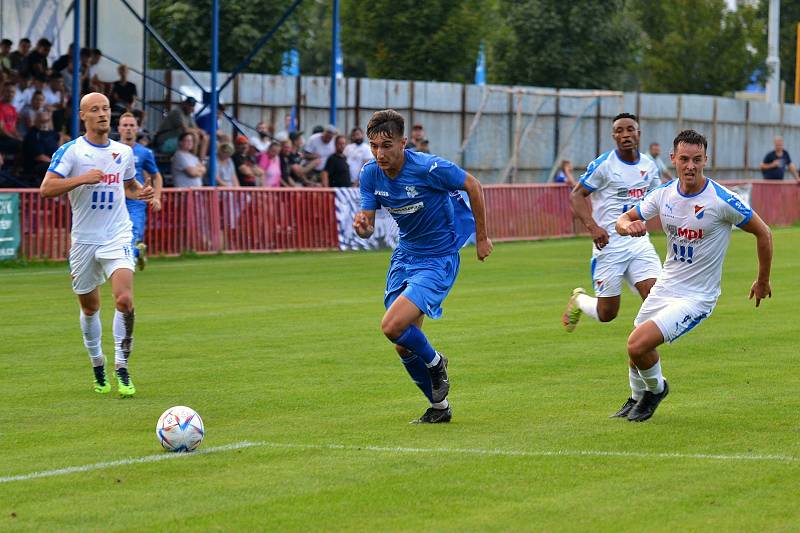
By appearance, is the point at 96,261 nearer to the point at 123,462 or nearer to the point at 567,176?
the point at 123,462

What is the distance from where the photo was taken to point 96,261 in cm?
1130

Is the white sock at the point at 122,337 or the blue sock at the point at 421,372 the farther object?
the white sock at the point at 122,337

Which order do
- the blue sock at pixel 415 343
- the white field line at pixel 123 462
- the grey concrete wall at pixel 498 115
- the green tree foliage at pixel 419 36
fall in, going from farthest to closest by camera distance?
the green tree foliage at pixel 419 36 → the grey concrete wall at pixel 498 115 → the blue sock at pixel 415 343 → the white field line at pixel 123 462

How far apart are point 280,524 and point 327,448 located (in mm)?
1910

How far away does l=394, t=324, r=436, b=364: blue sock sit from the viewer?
31.0ft

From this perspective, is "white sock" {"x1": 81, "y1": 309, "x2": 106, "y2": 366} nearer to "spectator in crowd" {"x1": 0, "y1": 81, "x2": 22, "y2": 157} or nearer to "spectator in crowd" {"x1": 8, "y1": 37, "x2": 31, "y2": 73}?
"spectator in crowd" {"x1": 0, "y1": 81, "x2": 22, "y2": 157}

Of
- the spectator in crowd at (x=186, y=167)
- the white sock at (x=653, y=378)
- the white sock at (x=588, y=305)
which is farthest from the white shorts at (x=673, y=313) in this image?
the spectator in crowd at (x=186, y=167)

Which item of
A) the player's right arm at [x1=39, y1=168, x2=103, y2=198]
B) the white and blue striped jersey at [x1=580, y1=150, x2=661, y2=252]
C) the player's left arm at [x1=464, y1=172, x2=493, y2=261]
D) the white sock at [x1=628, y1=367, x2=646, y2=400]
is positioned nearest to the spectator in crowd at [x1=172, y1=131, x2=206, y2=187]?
the white and blue striped jersey at [x1=580, y1=150, x2=661, y2=252]

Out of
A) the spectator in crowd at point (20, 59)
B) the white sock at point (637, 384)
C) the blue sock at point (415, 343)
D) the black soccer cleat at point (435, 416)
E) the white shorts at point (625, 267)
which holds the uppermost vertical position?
Result: the spectator in crowd at point (20, 59)

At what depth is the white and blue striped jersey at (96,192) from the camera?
1124 cm

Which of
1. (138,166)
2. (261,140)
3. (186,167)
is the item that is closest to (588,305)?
(138,166)

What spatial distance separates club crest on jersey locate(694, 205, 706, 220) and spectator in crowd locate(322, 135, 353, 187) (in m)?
18.4

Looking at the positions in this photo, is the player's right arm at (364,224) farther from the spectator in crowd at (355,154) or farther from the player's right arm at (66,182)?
the spectator in crowd at (355,154)

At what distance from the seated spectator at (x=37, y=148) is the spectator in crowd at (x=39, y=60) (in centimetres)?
206
